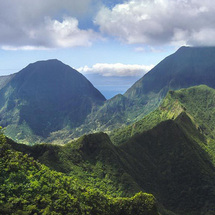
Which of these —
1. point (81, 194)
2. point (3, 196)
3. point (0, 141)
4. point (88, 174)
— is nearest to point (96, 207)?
point (81, 194)

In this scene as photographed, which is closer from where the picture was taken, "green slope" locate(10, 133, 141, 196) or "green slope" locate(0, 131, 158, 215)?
"green slope" locate(0, 131, 158, 215)

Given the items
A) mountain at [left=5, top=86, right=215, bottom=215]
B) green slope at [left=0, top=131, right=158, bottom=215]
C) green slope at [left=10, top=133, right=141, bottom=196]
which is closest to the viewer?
green slope at [left=0, top=131, right=158, bottom=215]

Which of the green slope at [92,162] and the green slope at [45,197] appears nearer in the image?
the green slope at [45,197]

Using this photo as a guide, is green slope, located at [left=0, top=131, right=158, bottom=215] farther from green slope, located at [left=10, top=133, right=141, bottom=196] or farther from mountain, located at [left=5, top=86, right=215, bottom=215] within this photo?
mountain, located at [left=5, top=86, right=215, bottom=215]

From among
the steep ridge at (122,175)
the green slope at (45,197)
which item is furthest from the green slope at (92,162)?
the green slope at (45,197)

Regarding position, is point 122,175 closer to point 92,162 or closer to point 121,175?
point 121,175

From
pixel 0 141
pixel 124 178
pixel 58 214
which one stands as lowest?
pixel 124 178

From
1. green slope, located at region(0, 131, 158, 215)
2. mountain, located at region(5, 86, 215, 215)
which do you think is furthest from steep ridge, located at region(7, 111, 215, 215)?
green slope, located at region(0, 131, 158, 215)

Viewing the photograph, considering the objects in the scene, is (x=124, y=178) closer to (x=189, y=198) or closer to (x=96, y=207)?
(x=189, y=198)

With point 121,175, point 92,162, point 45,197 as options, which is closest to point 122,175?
point 121,175

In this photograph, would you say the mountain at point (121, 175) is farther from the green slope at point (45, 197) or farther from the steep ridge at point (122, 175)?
the green slope at point (45, 197)

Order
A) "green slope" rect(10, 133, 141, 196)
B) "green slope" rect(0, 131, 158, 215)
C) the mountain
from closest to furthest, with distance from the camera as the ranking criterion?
1. "green slope" rect(0, 131, 158, 215)
2. "green slope" rect(10, 133, 141, 196)
3. the mountain
